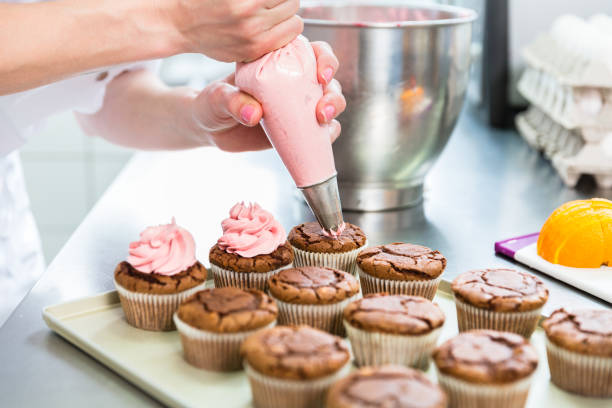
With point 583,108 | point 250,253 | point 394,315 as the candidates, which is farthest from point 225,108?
point 583,108

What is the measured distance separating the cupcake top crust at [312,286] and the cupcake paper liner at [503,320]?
0.52 ft

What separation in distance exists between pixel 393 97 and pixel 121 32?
0.56m

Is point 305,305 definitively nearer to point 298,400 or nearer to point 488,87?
point 298,400

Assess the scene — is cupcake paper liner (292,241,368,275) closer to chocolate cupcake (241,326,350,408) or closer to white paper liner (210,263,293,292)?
white paper liner (210,263,293,292)

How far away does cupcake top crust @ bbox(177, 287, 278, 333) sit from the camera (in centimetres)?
88

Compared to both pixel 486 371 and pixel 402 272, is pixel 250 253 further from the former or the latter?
pixel 486 371

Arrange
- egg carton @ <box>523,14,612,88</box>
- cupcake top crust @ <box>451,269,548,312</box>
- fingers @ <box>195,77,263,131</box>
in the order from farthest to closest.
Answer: egg carton @ <box>523,14,612,88</box>
fingers @ <box>195,77,263,131</box>
cupcake top crust @ <box>451,269,548,312</box>

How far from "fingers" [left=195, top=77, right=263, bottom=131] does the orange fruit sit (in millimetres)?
537

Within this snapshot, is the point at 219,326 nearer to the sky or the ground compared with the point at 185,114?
nearer to the ground

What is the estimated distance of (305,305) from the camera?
971 mm

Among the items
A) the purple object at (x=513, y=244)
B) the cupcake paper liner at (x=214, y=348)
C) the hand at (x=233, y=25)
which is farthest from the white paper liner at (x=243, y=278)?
the purple object at (x=513, y=244)

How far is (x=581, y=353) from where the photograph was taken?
824 millimetres

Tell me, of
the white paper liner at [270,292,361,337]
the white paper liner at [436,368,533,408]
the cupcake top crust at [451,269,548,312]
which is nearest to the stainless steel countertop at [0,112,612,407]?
the cupcake top crust at [451,269,548,312]

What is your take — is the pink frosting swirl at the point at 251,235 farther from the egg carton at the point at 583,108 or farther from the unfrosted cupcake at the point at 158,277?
the egg carton at the point at 583,108
